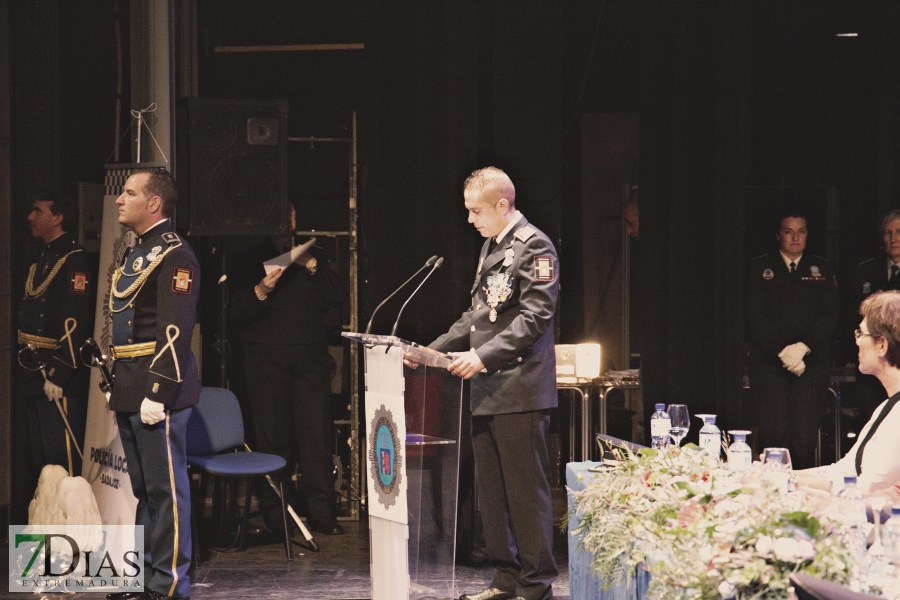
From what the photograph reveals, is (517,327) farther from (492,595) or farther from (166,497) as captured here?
(166,497)

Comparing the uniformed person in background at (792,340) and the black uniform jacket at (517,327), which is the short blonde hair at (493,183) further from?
the uniformed person in background at (792,340)

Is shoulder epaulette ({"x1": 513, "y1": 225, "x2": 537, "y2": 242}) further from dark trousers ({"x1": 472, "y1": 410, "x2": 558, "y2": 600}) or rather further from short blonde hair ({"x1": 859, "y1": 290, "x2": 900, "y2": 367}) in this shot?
short blonde hair ({"x1": 859, "y1": 290, "x2": 900, "y2": 367})

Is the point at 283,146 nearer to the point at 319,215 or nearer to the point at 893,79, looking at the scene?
the point at 319,215

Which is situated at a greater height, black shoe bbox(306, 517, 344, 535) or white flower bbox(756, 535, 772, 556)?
white flower bbox(756, 535, 772, 556)

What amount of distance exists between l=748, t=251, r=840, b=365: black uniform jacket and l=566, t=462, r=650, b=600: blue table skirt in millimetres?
2452

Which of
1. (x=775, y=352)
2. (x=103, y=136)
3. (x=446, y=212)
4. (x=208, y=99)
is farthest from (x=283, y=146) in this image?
(x=775, y=352)

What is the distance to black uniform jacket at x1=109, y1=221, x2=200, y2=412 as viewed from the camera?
4.13 m

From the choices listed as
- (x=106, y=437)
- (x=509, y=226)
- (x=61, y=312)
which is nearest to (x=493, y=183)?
(x=509, y=226)

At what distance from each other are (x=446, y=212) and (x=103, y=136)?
7.16ft

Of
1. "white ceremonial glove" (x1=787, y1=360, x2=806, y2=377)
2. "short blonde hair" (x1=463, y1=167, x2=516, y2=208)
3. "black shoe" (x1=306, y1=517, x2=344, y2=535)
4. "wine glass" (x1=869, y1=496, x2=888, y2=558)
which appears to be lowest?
"black shoe" (x1=306, y1=517, x2=344, y2=535)

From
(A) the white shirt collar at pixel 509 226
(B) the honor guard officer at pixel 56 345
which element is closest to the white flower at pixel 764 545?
(A) the white shirt collar at pixel 509 226

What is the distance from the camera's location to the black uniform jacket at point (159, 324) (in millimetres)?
4129


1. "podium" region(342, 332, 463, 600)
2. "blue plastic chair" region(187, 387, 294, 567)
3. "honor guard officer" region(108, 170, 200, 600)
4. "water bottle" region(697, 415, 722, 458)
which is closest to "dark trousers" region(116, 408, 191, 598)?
"honor guard officer" region(108, 170, 200, 600)

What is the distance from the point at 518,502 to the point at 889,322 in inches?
63.1
